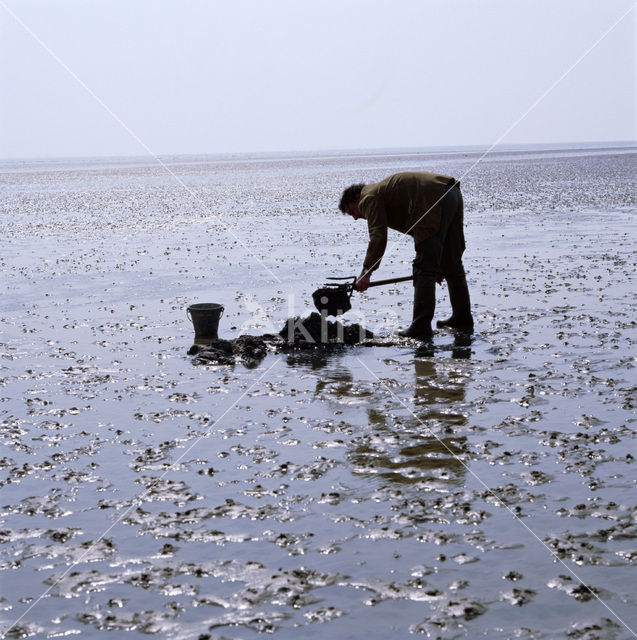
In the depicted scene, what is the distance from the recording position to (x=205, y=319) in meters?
10.2

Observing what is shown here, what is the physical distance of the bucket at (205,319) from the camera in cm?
1021

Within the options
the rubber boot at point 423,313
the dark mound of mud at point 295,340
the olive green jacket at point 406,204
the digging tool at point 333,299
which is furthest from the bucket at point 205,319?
the rubber boot at point 423,313

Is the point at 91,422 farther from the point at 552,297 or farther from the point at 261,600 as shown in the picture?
the point at 552,297

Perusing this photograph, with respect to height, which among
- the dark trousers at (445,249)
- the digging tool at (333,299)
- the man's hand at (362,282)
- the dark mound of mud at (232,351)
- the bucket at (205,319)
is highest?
the dark trousers at (445,249)

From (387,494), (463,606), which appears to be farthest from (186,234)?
(463,606)

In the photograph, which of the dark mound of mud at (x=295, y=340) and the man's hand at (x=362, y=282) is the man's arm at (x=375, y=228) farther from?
the dark mound of mud at (x=295, y=340)

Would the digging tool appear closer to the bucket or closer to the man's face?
the man's face

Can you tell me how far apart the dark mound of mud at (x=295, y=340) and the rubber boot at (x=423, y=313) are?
21.6 inches

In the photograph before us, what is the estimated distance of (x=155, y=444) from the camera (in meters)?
6.72

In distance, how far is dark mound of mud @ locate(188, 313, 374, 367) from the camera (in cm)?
959

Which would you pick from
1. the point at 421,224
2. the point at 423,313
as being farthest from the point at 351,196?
the point at 423,313

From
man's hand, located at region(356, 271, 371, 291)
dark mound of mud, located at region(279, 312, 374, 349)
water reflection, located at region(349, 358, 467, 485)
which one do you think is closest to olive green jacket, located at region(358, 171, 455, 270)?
man's hand, located at region(356, 271, 371, 291)

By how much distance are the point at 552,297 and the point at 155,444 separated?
757 centimetres

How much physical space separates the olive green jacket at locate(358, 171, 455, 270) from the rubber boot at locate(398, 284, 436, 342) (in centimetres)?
63
